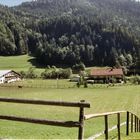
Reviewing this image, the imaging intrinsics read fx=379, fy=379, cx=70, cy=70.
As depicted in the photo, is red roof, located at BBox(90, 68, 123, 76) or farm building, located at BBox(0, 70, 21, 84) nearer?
farm building, located at BBox(0, 70, 21, 84)

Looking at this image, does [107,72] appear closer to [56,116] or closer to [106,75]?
[106,75]

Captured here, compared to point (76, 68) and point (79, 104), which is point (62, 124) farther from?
point (76, 68)

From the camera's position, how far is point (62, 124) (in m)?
10.7

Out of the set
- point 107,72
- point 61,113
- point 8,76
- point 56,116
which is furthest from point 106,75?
point 56,116

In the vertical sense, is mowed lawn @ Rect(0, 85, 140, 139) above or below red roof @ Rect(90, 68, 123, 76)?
below

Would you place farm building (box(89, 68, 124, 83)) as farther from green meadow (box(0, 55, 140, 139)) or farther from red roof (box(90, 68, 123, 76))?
green meadow (box(0, 55, 140, 139))

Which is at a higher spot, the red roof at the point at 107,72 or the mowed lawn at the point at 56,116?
the red roof at the point at 107,72

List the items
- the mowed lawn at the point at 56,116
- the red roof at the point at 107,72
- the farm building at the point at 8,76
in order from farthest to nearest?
the red roof at the point at 107,72 → the farm building at the point at 8,76 → the mowed lawn at the point at 56,116

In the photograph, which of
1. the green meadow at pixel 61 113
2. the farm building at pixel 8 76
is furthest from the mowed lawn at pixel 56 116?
the farm building at pixel 8 76

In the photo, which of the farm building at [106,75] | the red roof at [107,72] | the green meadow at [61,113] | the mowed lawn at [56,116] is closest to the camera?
the green meadow at [61,113]

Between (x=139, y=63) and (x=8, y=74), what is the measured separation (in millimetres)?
65466

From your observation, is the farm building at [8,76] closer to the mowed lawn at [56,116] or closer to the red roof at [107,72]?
the red roof at [107,72]

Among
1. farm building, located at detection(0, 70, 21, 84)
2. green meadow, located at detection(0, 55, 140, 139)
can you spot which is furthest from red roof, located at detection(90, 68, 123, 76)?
green meadow, located at detection(0, 55, 140, 139)

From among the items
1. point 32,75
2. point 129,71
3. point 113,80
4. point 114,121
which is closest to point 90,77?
point 113,80
